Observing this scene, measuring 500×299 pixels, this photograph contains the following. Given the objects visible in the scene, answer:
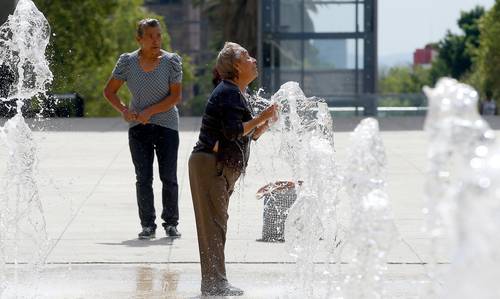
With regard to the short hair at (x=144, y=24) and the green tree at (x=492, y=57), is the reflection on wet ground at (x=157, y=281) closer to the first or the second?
the short hair at (x=144, y=24)

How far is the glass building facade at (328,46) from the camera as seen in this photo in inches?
1178

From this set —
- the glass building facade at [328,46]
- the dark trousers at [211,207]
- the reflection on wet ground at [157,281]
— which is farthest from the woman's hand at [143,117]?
the glass building facade at [328,46]

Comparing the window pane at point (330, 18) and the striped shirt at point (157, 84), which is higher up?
the striped shirt at point (157, 84)

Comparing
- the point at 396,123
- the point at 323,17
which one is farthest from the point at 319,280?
the point at 323,17

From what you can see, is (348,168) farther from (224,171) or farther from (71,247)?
(71,247)

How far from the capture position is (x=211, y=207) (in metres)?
8.32

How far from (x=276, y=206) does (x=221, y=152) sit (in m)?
2.23

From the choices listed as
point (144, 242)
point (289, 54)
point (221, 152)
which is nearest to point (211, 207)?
point (221, 152)

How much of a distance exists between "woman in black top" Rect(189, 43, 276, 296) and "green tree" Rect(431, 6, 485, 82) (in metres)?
91.9

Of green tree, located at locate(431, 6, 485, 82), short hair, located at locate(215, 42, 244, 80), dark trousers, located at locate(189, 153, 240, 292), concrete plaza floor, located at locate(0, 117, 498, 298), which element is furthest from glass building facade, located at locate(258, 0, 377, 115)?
Answer: green tree, located at locate(431, 6, 485, 82)

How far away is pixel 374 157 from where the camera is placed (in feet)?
22.1

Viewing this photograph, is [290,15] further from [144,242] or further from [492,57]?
[492,57]

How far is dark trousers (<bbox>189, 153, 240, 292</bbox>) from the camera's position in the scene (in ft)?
27.0

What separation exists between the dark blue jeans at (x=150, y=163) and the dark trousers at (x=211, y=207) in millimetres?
2112
